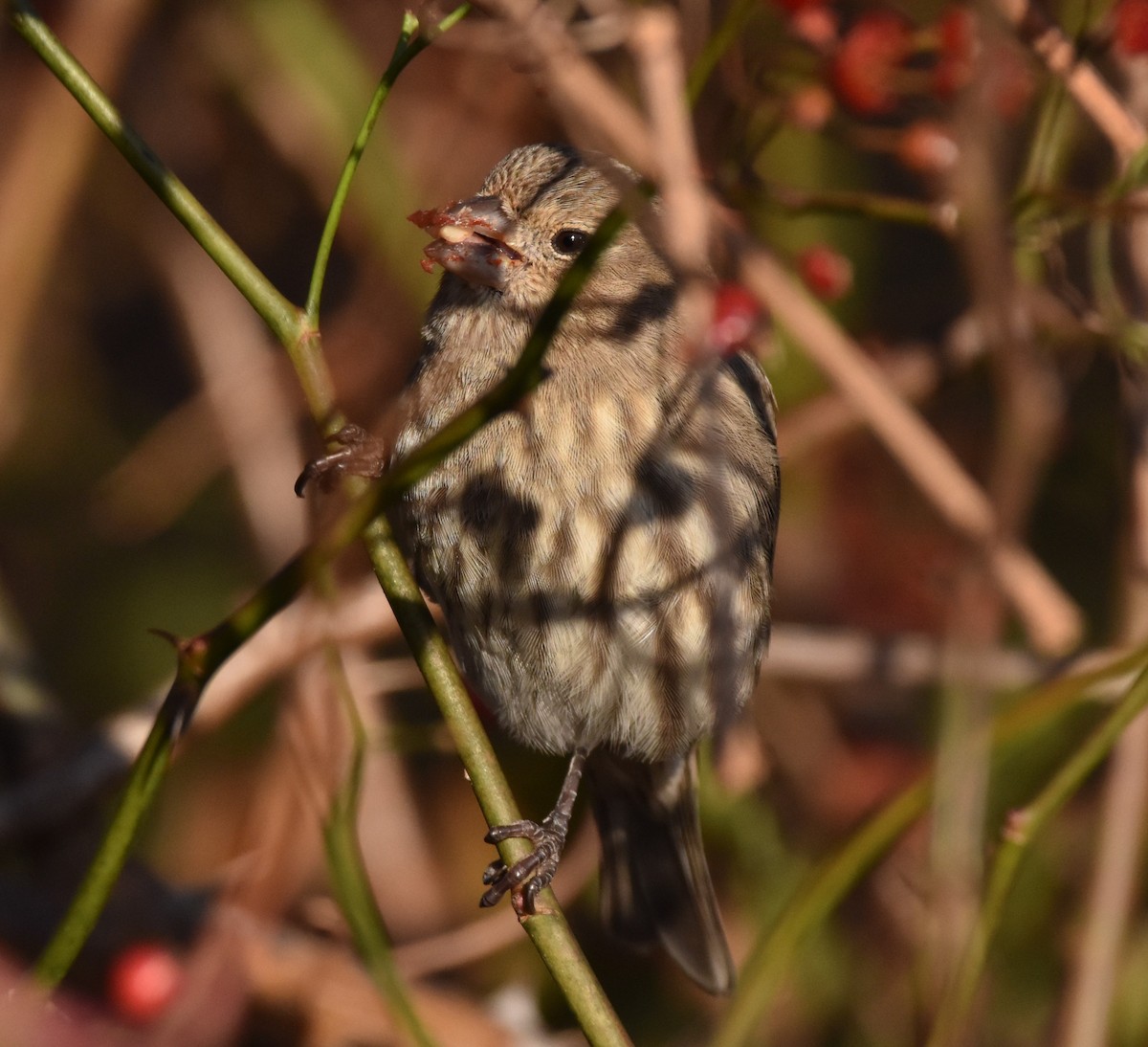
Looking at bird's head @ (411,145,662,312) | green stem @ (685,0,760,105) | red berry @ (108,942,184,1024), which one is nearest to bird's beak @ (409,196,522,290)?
bird's head @ (411,145,662,312)

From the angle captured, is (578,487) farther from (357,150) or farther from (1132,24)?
(1132,24)

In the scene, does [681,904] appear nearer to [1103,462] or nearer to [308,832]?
[308,832]

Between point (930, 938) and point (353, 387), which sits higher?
point (353, 387)

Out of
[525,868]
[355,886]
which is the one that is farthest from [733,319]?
[355,886]

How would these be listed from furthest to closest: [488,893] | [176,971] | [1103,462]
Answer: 1. [1103,462]
2. [176,971]
3. [488,893]

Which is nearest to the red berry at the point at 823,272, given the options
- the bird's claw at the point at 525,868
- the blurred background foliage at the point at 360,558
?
the blurred background foliage at the point at 360,558

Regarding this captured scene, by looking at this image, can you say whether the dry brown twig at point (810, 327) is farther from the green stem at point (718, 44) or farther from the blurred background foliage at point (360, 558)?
the green stem at point (718, 44)

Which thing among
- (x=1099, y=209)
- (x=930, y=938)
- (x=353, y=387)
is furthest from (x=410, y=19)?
(x=353, y=387)
